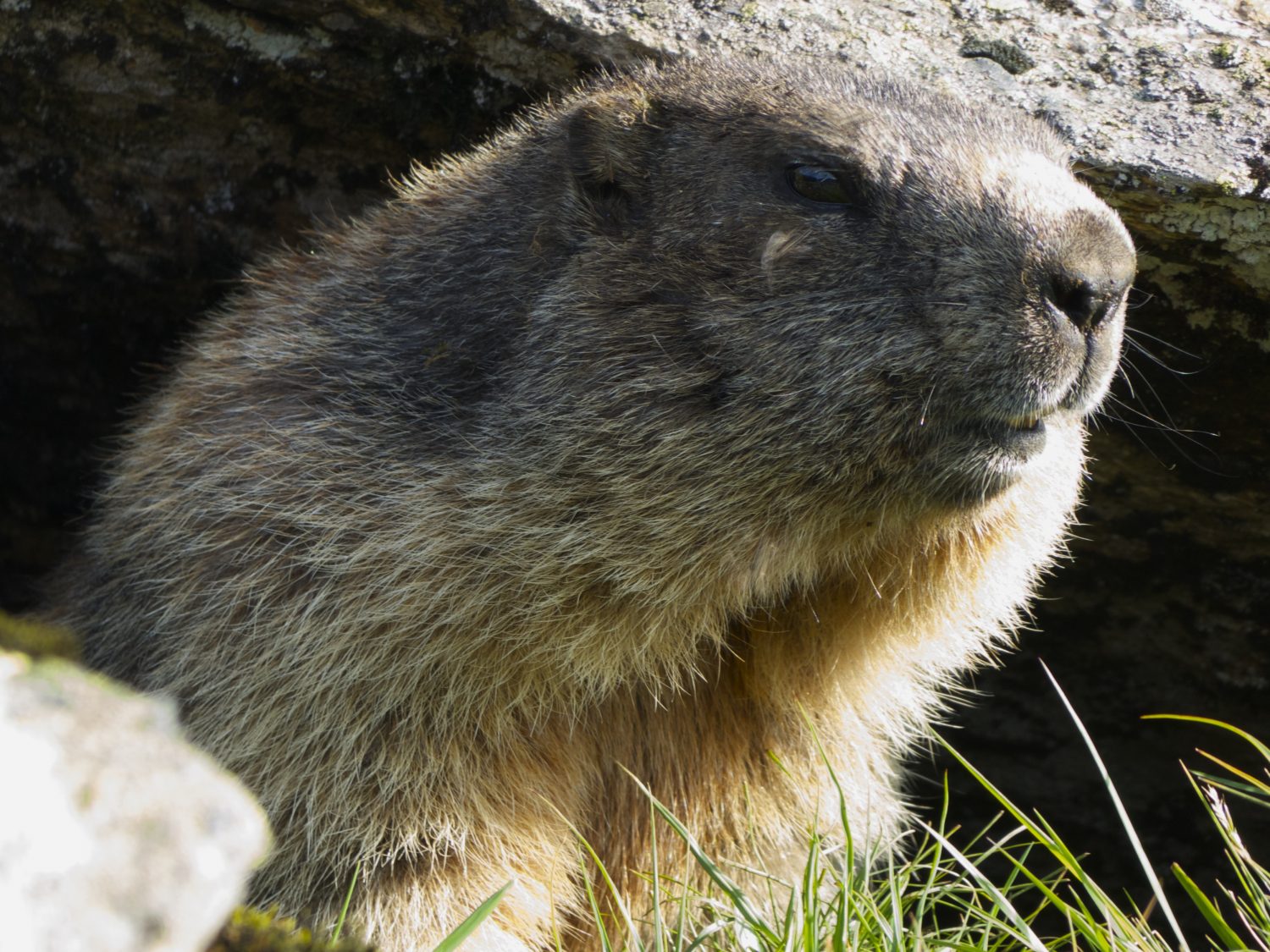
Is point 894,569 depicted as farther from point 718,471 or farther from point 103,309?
point 103,309

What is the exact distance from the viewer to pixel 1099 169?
430 cm

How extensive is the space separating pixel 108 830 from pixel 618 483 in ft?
7.29

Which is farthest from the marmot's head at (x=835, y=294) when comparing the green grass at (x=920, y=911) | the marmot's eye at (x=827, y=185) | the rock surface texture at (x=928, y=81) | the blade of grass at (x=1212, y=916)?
the blade of grass at (x=1212, y=916)

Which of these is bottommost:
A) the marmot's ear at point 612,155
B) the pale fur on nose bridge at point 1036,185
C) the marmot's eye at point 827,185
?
the marmot's ear at point 612,155

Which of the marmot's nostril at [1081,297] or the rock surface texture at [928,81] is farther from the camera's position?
the rock surface texture at [928,81]

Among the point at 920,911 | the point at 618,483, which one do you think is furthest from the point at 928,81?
the point at 920,911

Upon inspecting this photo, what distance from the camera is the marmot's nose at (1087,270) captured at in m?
3.16

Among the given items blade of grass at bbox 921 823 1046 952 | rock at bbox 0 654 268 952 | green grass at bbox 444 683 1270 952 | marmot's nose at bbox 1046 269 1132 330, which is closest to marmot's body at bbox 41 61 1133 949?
marmot's nose at bbox 1046 269 1132 330

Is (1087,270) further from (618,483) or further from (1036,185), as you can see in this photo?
(618,483)

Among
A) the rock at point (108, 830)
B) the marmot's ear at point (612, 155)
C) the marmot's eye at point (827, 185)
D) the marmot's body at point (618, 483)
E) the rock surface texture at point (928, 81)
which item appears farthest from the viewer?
the rock surface texture at point (928, 81)

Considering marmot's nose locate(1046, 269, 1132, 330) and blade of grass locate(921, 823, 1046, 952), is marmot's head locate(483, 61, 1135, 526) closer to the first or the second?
marmot's nose locate(1046, 269, 1132, 330)

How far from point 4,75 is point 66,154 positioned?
0.37m

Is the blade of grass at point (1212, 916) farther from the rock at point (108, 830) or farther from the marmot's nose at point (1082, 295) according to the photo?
the rock at point (108, 830)

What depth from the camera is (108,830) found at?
1.41m
